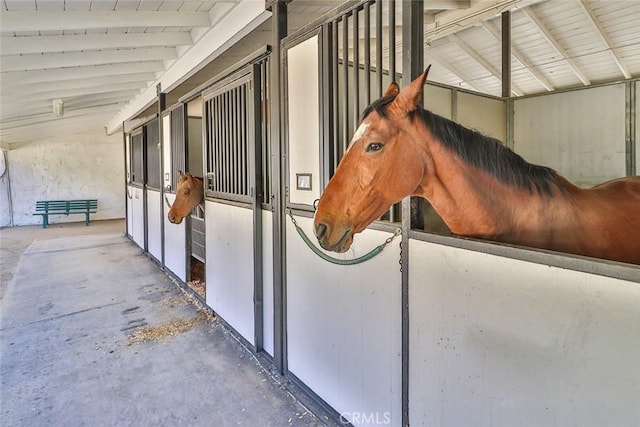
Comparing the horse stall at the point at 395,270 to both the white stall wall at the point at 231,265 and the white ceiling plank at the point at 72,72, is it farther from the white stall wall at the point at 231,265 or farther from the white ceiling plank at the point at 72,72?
the white ceiling plank at the point at 72,72

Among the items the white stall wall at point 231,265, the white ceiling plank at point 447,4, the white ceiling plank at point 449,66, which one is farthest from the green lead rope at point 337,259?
the white ceiling plank at point 449,66

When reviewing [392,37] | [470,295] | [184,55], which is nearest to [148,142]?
[184,55]

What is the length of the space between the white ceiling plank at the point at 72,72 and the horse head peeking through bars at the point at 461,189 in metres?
4.27

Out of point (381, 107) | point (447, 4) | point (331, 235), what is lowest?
point (331, 235)

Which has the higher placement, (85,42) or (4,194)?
(85,42)

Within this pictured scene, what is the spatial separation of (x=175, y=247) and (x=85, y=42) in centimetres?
242

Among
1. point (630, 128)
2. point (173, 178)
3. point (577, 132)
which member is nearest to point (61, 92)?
point (173, 178)

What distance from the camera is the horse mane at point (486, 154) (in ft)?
3.54

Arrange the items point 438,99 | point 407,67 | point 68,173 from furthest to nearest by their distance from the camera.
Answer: point 68,173 → point 438,99 → point 407,67

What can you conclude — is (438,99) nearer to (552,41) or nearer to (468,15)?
(468,15)

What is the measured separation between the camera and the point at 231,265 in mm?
3014

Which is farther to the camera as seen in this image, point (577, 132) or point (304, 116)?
point (577, 132)

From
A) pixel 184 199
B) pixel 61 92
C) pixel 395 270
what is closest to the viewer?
pixel 395 270

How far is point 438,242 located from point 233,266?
82.9 inches
